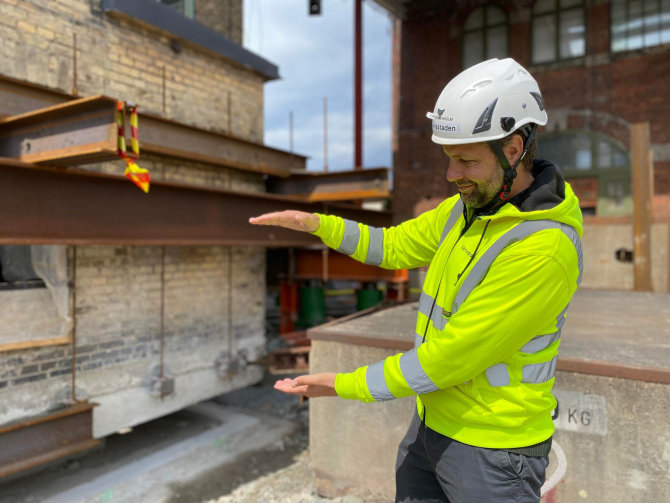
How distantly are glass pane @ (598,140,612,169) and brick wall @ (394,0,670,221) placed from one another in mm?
286

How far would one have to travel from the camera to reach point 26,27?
15.8 ft

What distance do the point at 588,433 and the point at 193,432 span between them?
4.90 m

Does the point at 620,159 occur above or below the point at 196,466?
above

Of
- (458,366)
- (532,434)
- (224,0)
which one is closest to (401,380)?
(458,366)

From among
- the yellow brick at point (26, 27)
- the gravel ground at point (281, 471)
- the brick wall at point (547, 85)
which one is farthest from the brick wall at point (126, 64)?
the brick wall at point (547, 85)

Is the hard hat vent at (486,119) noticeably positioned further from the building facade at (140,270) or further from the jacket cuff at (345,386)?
the building facade at (140,270)

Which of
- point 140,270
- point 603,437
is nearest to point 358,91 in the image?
point 140,270

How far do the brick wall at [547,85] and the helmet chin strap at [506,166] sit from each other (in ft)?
38.8

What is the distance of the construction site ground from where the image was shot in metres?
4.72

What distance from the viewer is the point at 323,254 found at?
8.03 m

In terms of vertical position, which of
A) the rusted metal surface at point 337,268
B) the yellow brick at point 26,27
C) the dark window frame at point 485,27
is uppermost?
the dark window frame at point 485,27

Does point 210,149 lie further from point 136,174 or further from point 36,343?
point 36,343

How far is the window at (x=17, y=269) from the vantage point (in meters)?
4.87

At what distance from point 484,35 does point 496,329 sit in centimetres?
1399
